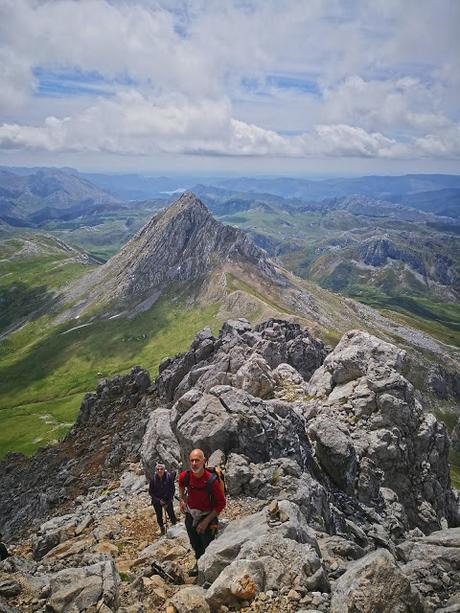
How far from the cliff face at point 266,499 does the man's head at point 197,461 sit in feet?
10.7

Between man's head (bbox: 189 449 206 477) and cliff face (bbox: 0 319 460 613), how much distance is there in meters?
3.27

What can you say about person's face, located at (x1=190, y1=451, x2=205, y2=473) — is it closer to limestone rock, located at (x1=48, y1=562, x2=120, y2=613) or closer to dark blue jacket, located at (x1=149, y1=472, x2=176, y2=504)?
limestone rock, located at (x1=48, y1=562, x2=120, y2=613)

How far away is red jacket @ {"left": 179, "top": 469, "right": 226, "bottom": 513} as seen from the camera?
1928 centimetres

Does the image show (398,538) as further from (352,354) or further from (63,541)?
(63,541)

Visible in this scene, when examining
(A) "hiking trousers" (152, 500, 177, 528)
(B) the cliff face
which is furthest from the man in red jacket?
(A) "hiking trousers" (152, 500, 177, 528)

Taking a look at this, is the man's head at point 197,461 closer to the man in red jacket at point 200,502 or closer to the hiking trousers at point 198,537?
the man in red jacket at point 200,502

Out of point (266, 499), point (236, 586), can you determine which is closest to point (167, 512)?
point (266, 499)

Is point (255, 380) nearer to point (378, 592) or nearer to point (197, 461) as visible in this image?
point (197, 461)

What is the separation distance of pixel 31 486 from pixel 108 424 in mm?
14120

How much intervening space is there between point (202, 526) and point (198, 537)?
36.5 inches

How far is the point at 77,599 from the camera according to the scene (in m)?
16.9

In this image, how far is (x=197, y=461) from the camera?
18.8 meters

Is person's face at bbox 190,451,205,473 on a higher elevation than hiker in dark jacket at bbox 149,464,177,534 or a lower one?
higher

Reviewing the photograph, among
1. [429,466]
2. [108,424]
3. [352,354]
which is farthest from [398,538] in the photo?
[108,424]
